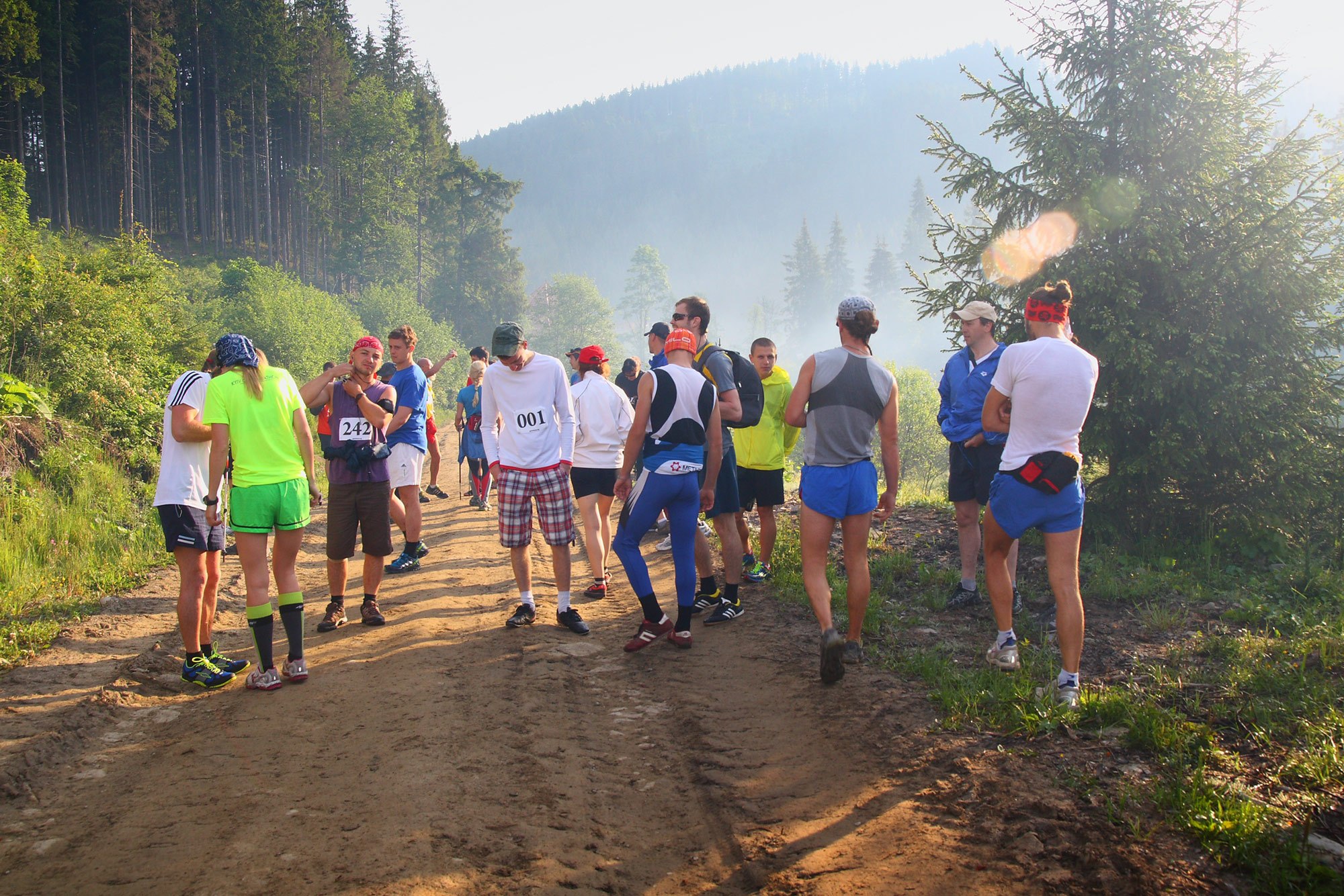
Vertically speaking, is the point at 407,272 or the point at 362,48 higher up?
the point at 362,48

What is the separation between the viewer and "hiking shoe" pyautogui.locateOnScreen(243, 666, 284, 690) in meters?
5.09

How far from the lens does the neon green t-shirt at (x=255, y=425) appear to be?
5.05 metres

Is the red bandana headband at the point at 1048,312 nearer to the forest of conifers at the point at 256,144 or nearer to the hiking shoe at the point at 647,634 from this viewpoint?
the hiking shoe at the point at 647,634

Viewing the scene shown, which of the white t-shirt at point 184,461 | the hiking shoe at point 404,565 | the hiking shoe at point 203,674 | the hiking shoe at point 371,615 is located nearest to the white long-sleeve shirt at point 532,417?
the hiking shoe at point 371,615

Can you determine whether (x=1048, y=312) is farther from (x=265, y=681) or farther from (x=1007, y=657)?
(x=265, y=681)

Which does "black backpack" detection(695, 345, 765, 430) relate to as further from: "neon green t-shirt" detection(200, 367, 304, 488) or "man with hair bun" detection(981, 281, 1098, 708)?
"neon green t-shirt" detection(200, 367, 304, 488)

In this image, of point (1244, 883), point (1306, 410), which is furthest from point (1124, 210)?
point (1244, 883)

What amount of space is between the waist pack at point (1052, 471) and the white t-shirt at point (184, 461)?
5.25 metres

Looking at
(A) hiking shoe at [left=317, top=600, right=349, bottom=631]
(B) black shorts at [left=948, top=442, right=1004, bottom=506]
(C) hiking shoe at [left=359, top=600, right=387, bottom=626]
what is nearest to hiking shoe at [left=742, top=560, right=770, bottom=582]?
(B) black shorts at [left=948, top=442, right=1004, bottom=506]

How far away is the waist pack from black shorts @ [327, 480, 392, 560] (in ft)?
16.0

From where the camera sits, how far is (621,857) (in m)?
3.21

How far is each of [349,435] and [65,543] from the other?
4.08m

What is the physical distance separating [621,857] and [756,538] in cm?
611

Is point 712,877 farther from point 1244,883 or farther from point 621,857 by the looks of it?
point 1244,883
